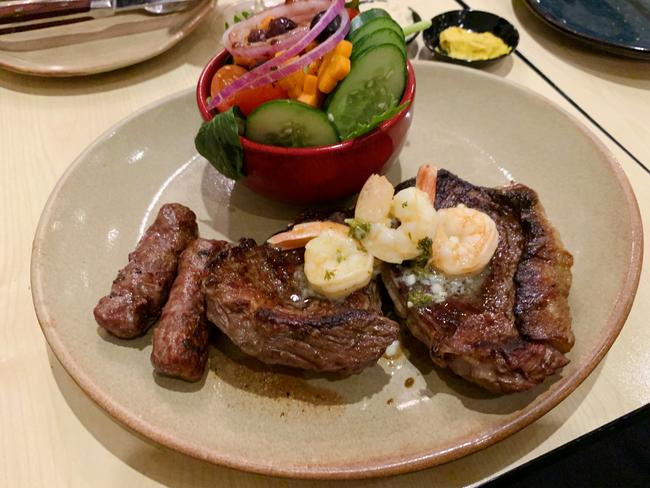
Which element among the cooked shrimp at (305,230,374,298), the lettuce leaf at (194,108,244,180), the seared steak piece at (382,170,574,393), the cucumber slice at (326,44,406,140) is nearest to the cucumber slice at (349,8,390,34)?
the cucumber slice at (326,44,406,140)

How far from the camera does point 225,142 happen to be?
82.7 inches

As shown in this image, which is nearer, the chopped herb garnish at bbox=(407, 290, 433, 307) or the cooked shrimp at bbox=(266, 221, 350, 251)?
the chopped herb garnish at bbox=(407, 290, 433, 307)

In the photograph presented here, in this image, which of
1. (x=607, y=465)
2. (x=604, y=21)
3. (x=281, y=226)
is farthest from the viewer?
(x=604, y=21)

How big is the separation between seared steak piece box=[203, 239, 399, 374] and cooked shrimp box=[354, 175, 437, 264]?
0.58ft

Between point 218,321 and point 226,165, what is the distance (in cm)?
69

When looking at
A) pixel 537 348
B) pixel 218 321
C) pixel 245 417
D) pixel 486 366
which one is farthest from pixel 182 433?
pixel 537 348

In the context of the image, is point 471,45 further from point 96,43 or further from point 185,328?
point 185,328

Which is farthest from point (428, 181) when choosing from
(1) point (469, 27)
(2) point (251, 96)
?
(1) point (469, 27)

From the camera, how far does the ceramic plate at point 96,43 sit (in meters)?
3.36

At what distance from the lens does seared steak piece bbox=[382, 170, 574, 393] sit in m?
1.70

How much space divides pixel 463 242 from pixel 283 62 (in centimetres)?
101

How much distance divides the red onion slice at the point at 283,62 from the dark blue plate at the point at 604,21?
209 centimetres

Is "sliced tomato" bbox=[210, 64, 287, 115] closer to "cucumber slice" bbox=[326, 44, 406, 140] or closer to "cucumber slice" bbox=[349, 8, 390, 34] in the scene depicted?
"cucumber slice" bbox=[326, 44, 406, 140]

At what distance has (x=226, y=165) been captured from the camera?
2188mm
